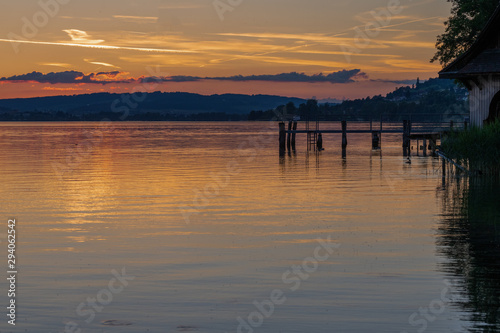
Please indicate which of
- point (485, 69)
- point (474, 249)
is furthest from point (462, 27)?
point (474, 249)

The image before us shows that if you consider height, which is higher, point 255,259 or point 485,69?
point 485,69

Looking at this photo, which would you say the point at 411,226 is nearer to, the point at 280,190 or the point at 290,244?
the point at 290,244

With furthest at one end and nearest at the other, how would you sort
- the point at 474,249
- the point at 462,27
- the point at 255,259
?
the point at 462,27
the point at 474,249
the point at 255,259

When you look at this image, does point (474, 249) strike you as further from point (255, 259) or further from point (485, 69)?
point (485, 69)

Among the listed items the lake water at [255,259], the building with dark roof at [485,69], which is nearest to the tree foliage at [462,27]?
the building with dark roof at [485,69]

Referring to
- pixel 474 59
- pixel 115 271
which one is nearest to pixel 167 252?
pixel 115 271

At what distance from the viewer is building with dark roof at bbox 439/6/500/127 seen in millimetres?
34781

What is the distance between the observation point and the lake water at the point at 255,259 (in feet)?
33.7

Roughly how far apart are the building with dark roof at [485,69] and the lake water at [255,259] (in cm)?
814

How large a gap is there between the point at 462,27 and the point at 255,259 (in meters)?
41.1

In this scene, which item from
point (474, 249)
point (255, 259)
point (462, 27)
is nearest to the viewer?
point (255, 259)

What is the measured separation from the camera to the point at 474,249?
15.2 meters

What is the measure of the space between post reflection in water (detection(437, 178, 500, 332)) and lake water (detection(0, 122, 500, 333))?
38 millimetres

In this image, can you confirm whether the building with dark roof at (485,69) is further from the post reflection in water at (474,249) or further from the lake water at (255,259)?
the post reflection in water at (474,249)
